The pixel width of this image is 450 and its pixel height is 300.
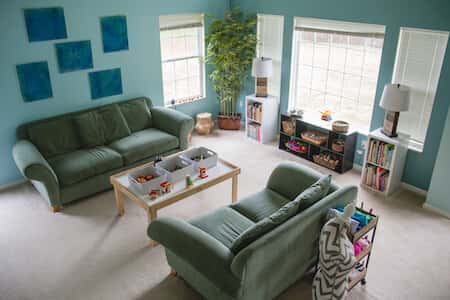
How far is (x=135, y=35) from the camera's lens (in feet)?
18.5

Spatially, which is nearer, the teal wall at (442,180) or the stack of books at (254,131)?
the teal wall at (442,180)

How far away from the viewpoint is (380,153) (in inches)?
189

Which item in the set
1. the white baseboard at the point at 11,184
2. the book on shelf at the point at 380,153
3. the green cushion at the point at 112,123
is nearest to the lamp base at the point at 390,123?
the book on shelf at the point at 380,153

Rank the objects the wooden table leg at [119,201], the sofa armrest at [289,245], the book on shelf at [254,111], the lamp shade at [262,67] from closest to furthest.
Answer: the sofa armrest at [289,245] < the wooden table leg at [119,201] < the lamp shade at [262,67] < the book on shelf at [254,111]

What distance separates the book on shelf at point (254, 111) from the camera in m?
6.21

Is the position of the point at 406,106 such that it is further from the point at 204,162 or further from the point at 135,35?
the point at 135,35

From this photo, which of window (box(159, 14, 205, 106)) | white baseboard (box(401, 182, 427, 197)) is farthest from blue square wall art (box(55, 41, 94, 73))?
white baseboard (box(401, 182, 427, 197))

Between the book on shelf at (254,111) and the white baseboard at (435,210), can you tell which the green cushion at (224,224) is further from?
the book on shelf at (254,111)

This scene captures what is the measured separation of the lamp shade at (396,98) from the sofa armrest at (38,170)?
3986 millimetres

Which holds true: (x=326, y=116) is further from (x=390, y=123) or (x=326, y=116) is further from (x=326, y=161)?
(x=390, y=123)

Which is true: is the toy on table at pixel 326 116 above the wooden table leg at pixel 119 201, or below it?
above

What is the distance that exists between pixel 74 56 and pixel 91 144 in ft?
3.96

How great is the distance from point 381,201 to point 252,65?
294 cm

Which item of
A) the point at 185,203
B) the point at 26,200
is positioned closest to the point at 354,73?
the point at 185,203
